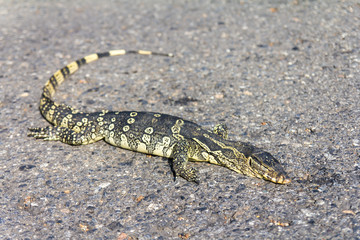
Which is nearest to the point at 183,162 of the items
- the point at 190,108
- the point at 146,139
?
the point at 146,139

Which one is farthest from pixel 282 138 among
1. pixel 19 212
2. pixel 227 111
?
pixel 19 212

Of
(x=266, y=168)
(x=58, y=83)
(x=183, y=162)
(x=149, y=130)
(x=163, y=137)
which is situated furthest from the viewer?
(x=58, y=83)

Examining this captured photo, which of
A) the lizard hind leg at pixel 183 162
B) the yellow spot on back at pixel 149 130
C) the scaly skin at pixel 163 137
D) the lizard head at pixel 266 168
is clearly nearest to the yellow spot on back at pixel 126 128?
the scaly skin at pixel 163 137

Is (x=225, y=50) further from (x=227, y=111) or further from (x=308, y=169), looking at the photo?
(x=308, y=169)

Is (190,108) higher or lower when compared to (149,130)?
lower

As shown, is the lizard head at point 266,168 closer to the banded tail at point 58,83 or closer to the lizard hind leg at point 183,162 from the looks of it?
the lizard hind leg at point 183,162

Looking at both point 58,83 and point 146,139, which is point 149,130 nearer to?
→ point 146,139
